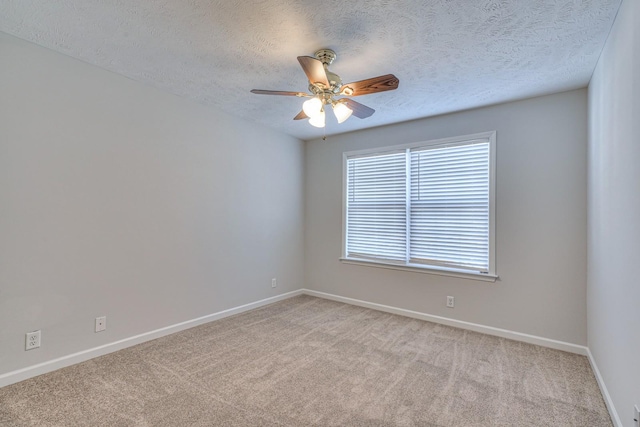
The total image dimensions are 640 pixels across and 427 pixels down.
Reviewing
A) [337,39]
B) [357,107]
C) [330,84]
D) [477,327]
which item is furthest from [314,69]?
[477,327]

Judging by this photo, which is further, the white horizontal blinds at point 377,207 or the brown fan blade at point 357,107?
the white horizontal blinds at point 377,207

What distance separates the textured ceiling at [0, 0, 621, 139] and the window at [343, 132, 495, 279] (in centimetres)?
81

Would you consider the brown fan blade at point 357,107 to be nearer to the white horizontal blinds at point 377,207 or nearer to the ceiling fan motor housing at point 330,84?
the ceiling fan motor housing at point 330,84

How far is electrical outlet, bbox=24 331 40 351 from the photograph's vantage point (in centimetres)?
223

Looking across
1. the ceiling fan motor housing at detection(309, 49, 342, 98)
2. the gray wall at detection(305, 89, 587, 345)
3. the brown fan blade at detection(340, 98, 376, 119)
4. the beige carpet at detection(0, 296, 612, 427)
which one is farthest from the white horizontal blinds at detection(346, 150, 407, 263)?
the ceiling fan motor housing at detection(309, 49, 342, 98)

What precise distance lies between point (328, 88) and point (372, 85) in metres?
0.32

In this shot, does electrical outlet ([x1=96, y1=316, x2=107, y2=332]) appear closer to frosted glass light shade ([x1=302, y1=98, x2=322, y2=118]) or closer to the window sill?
frosted glass light shade ([x1=302, y1=98, x2=322, y2=118])

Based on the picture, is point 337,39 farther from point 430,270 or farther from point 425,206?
point 430,270

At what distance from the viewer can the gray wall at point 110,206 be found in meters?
2.21

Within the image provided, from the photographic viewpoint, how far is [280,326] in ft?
11.2

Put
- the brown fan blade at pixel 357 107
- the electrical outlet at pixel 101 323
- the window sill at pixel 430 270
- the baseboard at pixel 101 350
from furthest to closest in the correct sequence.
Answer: the window sill at pixel 430 270 → the electrical outlet at pixel 101 323 → the brown fan blade at pixel 357 107 → the baseboard at pixel 101 350

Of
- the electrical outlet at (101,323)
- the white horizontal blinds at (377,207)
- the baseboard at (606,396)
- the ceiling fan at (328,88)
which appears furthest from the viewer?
the white horizontal blinds at (377,207)

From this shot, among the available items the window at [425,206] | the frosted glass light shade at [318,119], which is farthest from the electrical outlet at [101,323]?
the window at [425,206]

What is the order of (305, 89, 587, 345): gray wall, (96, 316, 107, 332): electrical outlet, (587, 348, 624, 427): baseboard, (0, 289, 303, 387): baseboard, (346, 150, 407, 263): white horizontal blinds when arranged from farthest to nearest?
1. (346, 150, 407, 263): white horizontal blinds
2. (305, 89, 587, 345): gray wall
3. (96, 316, 107, 332): electrical outlet
4. (0, 289, 303, 387): baseboard
5. (587, 348, 624, 427): baseboard
